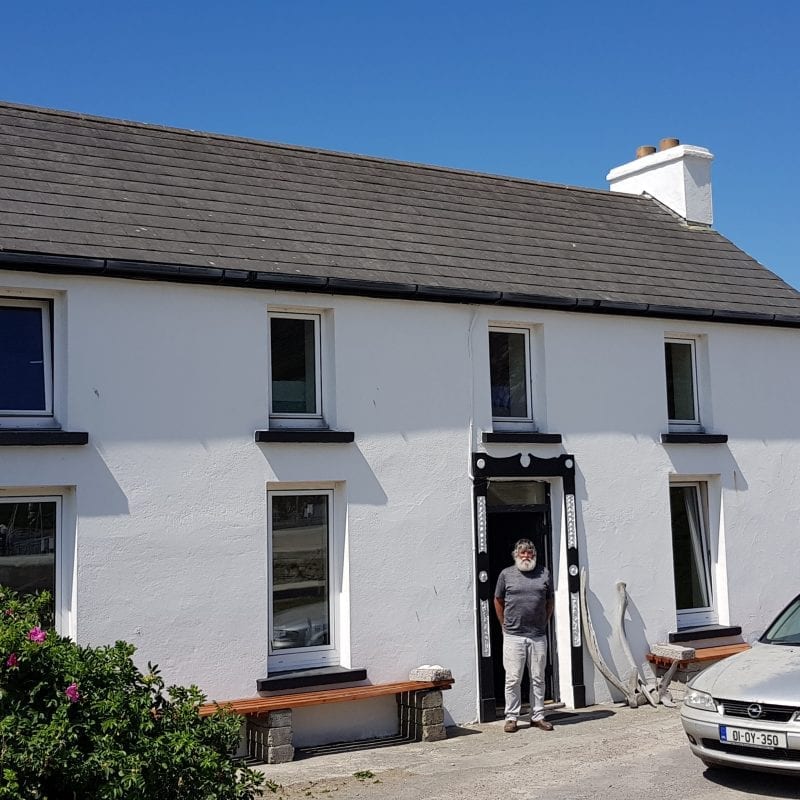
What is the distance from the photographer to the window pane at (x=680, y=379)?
13711 millimetres

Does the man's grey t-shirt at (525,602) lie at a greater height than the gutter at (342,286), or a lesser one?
lesser

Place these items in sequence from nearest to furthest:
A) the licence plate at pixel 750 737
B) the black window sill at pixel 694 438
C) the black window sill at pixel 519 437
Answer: the licence plate at pixel 750 737
the black window sill at pixel 519 437
the black window sill at pixel 694 438

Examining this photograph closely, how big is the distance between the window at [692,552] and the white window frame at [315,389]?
4937 millimetres

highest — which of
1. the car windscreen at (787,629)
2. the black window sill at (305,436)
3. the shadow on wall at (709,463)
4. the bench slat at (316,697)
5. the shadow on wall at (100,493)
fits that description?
the black window sill at (305,436)

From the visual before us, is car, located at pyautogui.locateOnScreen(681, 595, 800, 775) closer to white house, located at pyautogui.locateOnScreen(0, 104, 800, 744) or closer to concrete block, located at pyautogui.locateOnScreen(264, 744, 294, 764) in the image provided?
white house, located at pyautogui.locateOnScreen(0, 104, 800, 744)

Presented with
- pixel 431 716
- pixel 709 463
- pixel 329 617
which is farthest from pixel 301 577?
pixel 709 463

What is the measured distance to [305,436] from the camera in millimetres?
10742

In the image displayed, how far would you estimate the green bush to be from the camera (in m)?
6.02

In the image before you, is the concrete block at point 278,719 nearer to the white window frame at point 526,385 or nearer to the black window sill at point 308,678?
the black window sill at point 308,678

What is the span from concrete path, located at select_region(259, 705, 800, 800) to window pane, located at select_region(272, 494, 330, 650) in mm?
1251

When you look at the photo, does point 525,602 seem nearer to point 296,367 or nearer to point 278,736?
point 278,736

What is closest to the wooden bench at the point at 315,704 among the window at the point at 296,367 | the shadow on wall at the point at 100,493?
the shadow on wall at the point at 100,493

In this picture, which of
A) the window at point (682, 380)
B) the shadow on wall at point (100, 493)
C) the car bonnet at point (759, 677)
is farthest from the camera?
the window at point (682, 380)

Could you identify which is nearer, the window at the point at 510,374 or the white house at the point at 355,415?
the white house at the point at 355,415
